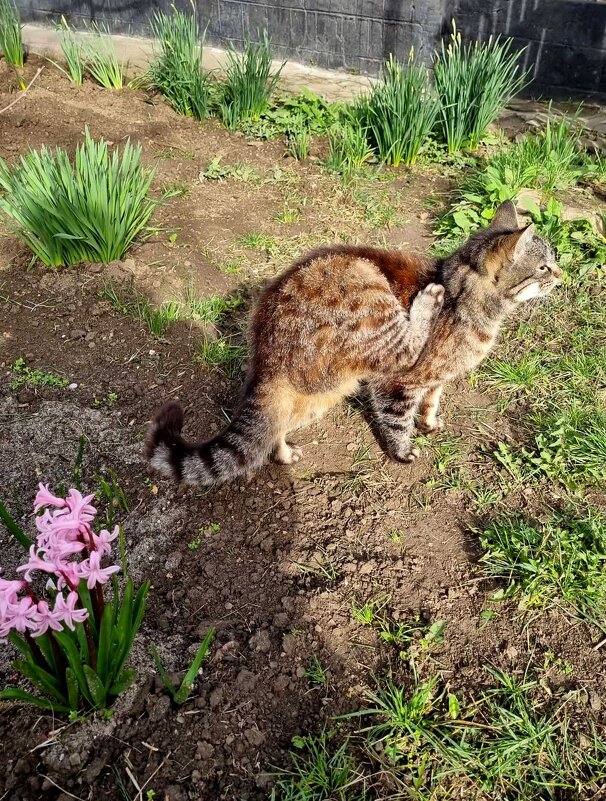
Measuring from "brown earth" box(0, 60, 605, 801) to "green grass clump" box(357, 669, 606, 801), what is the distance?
0.10 metres

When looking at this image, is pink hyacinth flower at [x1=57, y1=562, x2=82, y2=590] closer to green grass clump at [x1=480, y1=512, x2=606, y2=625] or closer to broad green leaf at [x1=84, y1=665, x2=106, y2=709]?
broad green leaf at [x1=84, y1=665, x2=106, y2=709]

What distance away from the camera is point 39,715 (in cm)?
213

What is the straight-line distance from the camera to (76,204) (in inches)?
142

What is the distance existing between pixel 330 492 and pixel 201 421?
80 centimetres

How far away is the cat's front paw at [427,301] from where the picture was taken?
3.07 meters

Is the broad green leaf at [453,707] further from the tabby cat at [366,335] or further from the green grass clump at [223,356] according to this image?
the green grass clump at [223,356]

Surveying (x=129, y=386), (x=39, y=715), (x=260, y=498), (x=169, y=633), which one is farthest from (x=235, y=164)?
(x=39, y=715)

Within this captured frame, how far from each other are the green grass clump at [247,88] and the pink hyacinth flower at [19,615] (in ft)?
15.8

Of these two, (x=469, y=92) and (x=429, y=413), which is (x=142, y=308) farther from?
(x=469, y=92)

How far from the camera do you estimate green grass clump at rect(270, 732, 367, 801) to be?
78.9 inches

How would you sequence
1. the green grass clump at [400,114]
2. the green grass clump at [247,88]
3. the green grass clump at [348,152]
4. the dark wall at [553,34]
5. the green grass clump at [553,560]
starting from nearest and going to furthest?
the green grass clump at [553,560] < the green grass clump at [400,114] < the green grass clump at [348,152] < the green grass clump at [247,88] < the dark wall at [553,34]

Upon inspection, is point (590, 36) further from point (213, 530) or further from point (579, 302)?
point (213, 530)

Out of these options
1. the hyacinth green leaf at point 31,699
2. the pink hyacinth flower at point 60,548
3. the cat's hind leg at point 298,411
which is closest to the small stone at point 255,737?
the hyacinth green leaf at point 31,699

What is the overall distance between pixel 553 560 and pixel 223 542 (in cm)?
136
